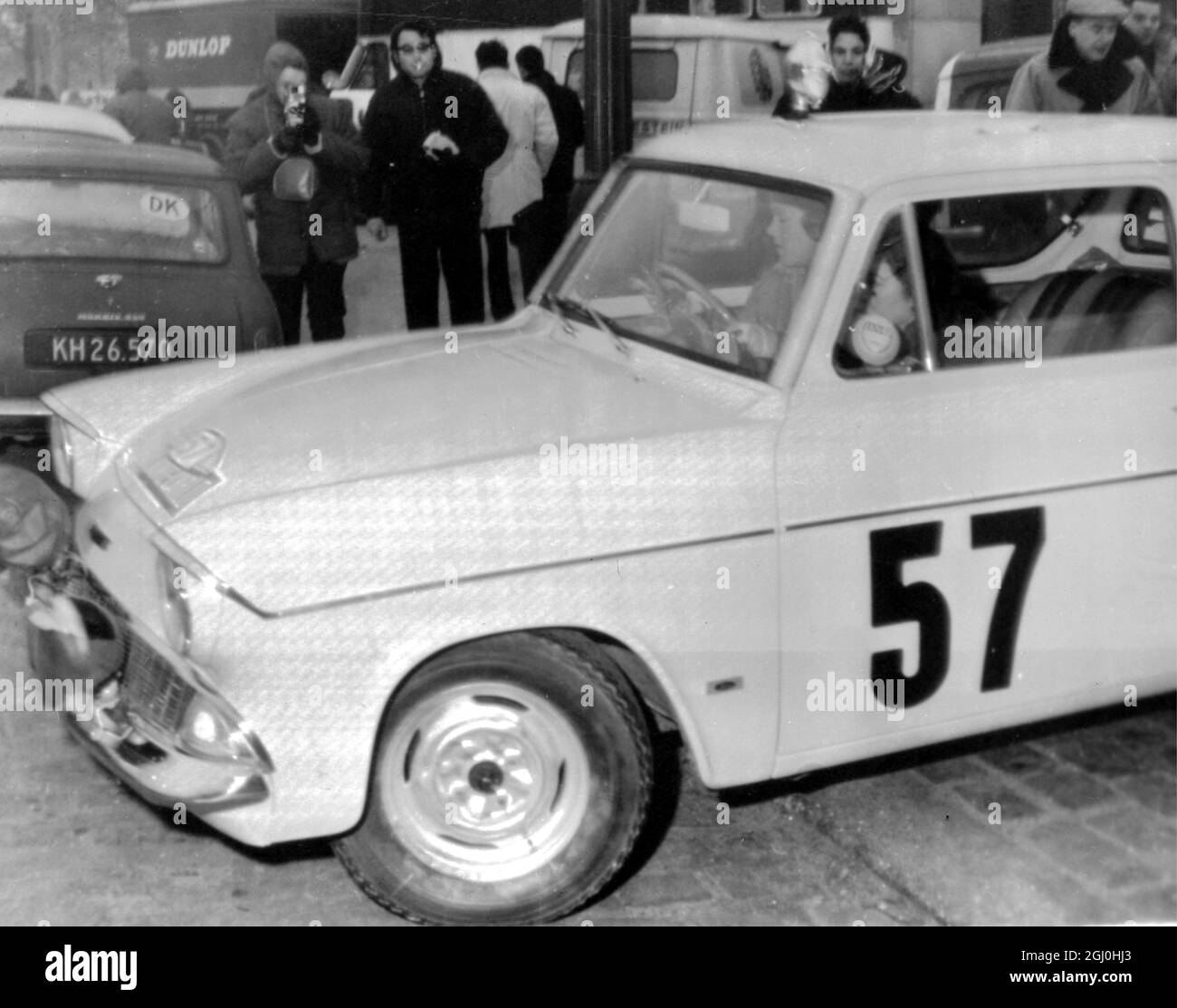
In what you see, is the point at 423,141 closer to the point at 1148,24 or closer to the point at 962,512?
the point at 1148,24

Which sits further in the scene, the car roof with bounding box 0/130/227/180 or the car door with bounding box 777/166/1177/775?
the car roof with bounding box 0/130/227/180

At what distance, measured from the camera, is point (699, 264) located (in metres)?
3.84

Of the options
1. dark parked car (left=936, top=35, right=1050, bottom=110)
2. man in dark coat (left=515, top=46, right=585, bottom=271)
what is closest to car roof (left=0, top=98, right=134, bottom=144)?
man in dark coat (left=515, top=46, right=585, bottom=271)

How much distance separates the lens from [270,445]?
319 cm

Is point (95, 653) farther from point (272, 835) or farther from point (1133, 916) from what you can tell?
point (1133, 916)

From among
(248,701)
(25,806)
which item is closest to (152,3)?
(25,806)

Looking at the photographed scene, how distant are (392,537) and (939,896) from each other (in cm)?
151

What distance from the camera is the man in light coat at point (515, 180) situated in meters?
7.94

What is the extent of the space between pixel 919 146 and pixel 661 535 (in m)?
1.24

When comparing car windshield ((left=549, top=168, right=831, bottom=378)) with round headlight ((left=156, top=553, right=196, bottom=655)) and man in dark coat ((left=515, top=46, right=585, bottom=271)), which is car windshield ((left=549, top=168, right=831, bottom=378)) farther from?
man in dark coat ((left=515, top=46, right=585, bottom=271))

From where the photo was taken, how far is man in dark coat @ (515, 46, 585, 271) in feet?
28.1

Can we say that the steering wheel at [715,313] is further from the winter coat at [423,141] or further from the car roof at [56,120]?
the car roof at [56,120]

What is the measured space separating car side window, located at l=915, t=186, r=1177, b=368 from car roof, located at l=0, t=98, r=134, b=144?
4.05m

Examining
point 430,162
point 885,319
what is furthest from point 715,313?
point 430,162
